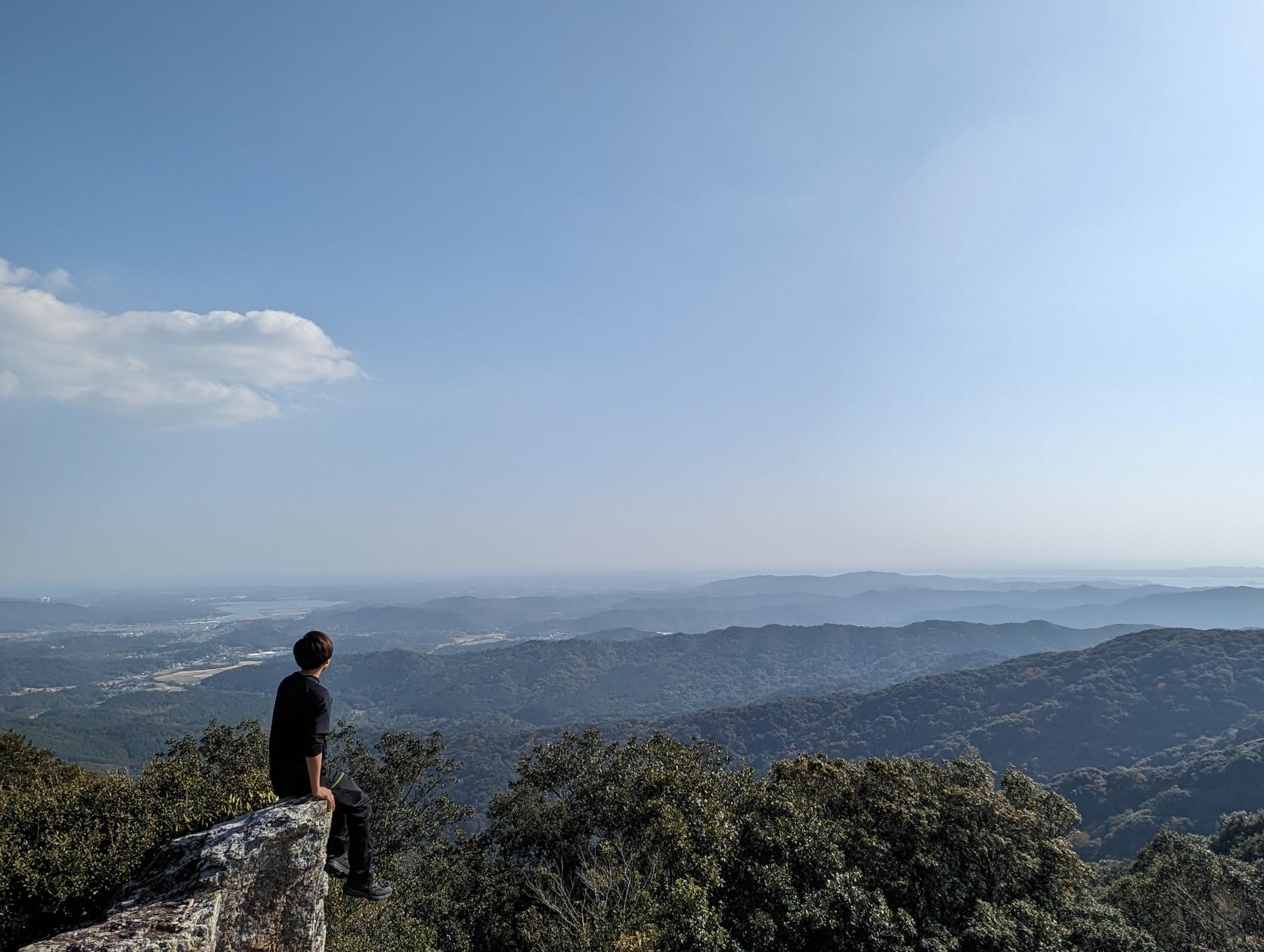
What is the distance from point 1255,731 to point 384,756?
541 ft

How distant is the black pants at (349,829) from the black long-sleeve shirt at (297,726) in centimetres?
63

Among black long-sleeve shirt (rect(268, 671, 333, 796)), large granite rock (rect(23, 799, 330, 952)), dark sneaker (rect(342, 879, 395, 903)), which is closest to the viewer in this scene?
large granite rock (rect(23, 799, 330, 952))

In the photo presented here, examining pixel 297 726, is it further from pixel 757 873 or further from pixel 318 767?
pixel 757 873

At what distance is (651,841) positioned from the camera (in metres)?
13.8

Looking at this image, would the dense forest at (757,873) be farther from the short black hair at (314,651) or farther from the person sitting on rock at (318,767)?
the short black hair at (314,651)

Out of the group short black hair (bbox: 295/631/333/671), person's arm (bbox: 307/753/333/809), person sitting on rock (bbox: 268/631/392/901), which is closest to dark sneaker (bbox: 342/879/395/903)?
person sitting on rock (bbox: 268/631/392/901)

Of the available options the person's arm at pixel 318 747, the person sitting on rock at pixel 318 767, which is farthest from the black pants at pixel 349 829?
the person's arm at pixel 318 747

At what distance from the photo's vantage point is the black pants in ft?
22.2

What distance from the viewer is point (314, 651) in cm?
612

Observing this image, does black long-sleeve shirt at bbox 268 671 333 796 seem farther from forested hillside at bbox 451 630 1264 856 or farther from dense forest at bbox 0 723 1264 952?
forested hillside at bbox 451 630 1264 856

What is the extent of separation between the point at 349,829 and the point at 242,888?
3.64 ft

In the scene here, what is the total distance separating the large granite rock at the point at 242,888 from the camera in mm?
5691

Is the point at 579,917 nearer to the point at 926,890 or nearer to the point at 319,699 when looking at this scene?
the point at 926,890

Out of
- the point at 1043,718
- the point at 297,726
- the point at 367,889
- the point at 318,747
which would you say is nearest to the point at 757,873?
the point at 367,889
